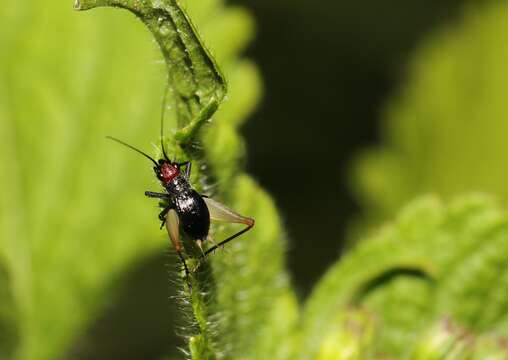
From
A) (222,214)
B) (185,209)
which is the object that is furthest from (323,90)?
(185,209)

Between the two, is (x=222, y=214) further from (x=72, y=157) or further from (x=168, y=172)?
(x=72, y=157)

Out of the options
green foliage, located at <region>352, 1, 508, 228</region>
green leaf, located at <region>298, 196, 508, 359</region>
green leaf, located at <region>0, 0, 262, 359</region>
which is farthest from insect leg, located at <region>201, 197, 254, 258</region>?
green foliage, located at <region>352, 1, 508, 228</region>

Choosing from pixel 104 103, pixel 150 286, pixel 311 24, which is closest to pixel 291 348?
pixel 104 103

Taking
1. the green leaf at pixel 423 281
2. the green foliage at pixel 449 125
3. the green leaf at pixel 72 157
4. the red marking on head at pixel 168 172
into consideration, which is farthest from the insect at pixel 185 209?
the green foliage at pixel 449 125

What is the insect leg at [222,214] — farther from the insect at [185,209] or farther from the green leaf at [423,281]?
the green leaf at [423,281]

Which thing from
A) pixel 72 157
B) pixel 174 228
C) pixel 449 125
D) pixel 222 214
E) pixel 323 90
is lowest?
pixel 174 228

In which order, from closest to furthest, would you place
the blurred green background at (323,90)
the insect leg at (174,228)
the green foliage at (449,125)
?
1. the insect leg at (174,228)
2. the green foliage at (449,125)
3. the blurred green background at (323,90)
